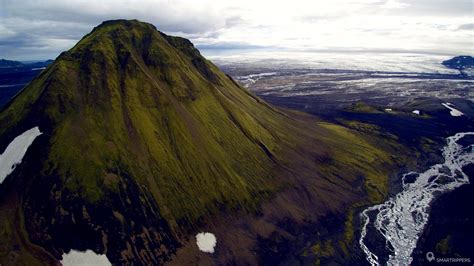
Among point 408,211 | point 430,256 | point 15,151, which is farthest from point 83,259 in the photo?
point 408,211

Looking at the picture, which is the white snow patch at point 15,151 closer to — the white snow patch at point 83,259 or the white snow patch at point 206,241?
the white snow patch at point 83,259

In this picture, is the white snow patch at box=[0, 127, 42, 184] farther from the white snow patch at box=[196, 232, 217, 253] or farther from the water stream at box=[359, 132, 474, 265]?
the water stream at box=[359, 132, 474, 265]

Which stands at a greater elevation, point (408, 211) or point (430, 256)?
point (408, 211)

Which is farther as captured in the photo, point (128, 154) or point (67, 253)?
point (128, 154)

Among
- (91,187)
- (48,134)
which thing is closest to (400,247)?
(91,187)

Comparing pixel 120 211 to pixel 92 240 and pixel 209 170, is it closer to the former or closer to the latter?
pixel 92 240

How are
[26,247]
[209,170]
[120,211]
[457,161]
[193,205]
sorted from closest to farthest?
1. [26,247]
2. [120,211]
3. [193,205]
4. [209,170]
5. [457,161]

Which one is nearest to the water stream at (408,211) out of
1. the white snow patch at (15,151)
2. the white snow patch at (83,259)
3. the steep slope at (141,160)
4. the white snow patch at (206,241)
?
the steep slope at (141,160)

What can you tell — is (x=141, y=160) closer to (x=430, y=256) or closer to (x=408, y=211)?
(x=430, y=256)
